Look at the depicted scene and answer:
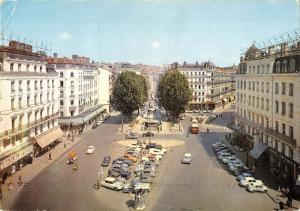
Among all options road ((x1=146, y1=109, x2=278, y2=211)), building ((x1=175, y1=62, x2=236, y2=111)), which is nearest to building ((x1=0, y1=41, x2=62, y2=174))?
road ((x1=146, y1=109, x2=278, y2=211))

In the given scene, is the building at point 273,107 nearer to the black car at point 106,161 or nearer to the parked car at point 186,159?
the parked car at point 186,159

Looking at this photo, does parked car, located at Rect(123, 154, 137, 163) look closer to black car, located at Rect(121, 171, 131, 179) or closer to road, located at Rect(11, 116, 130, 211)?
road, located at Rect(11, 116, 130, 211)

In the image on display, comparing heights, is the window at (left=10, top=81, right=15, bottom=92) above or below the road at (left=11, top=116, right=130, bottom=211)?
above

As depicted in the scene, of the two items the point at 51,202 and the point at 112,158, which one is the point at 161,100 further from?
the point at 51,202

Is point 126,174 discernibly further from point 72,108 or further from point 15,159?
point 72,108

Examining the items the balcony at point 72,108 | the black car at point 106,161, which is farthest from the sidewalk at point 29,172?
the balcony at point 72,108

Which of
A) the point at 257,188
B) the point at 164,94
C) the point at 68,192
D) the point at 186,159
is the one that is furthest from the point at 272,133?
the point at 164,94
